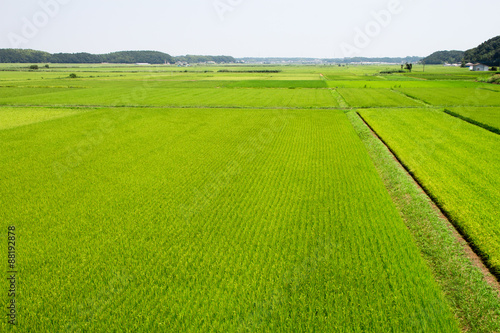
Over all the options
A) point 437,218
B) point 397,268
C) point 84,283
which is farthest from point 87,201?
point 437,218

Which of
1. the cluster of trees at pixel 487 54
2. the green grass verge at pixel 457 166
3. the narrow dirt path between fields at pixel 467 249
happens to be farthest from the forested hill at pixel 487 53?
the narrow dirt path between fields at pixel 467 249

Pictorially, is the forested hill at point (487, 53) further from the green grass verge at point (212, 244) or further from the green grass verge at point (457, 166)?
the green grass verge at point (212, 244)

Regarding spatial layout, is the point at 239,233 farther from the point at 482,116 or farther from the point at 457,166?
the point at 482,116

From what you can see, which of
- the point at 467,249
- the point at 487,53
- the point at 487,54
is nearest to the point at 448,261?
the point at 467,249

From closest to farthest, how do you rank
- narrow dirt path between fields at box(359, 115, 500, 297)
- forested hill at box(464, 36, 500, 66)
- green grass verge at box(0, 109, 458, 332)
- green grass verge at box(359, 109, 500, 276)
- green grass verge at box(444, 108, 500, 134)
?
1. green grass verge at box(0, 109, 458, 332)
2. narrow dirt path between fields at box(359, 115, 500, 297)
3. green grass verge at box(359, 109, 500, 276)
4. green grass verge at box(444, 108, 500, 134)
5. forested hill at box(464, 36, 500, 66)

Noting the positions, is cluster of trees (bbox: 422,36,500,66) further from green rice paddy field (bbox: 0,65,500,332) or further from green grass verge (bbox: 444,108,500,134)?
green rice paddy field (bbox: 0,65,500,332)

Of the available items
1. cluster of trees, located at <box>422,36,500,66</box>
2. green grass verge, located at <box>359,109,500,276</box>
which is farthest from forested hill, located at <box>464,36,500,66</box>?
green grass verge, located at <box>359,109,500,276</box>
